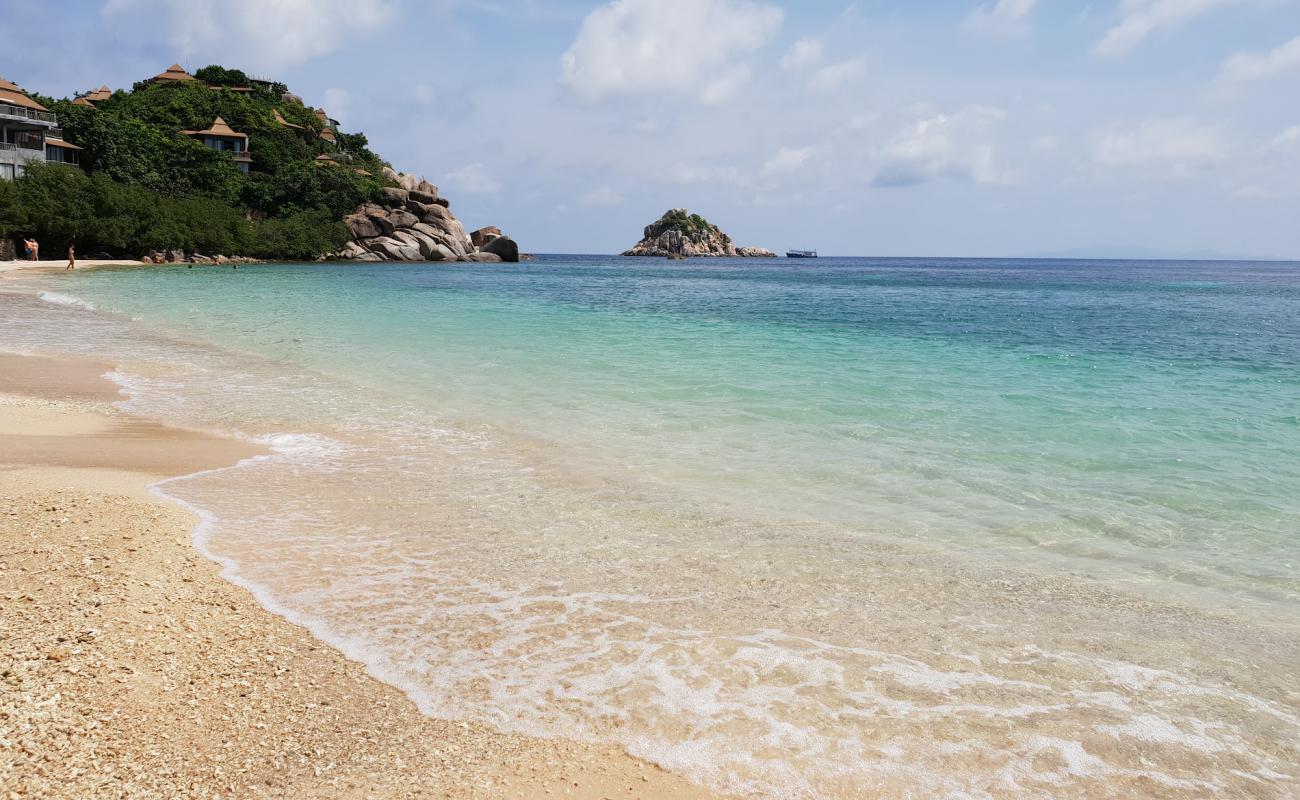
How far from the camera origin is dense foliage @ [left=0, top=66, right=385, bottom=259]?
5500 centimetres

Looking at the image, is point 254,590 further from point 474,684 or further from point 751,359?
point 751,359

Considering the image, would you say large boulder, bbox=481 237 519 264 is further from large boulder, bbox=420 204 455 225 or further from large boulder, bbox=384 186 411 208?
large boulder, bbox=384 186 411 208

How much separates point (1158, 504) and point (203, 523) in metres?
9.40

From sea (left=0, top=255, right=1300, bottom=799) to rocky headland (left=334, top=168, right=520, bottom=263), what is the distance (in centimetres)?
7702

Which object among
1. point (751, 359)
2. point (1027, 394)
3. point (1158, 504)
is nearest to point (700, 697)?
point (1158, 504)

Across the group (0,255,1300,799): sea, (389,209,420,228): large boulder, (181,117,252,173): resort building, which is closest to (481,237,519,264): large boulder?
(389,209,420,228): large boulder

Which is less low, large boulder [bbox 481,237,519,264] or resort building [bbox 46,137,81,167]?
resort building [bbox 46,137,81,167]

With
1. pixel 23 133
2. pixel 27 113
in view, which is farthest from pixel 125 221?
pixel 23 133

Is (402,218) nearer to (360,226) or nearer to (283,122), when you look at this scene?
(360,226)

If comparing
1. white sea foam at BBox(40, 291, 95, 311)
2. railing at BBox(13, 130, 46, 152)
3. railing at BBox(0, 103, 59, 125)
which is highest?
railing at BBox(0, 103, 59, 125)

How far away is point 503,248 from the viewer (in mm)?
117188

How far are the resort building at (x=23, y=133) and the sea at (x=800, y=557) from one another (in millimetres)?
59006

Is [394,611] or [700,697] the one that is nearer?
[700,697]

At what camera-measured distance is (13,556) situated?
534cm
